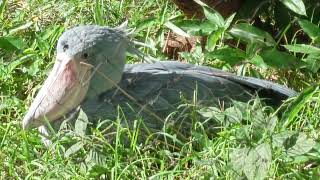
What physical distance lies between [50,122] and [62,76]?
7.3 inches

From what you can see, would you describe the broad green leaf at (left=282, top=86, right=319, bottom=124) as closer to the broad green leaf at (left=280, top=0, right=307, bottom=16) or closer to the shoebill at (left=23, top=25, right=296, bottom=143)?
the shoebill at (left=23, top=25, right=296, bottom=143)

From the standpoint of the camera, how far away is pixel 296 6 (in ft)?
13.0

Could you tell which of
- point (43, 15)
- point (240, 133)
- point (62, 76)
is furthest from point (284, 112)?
point (43, 15)

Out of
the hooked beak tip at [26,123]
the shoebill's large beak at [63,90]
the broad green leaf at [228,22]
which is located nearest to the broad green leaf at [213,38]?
the broad green leaf at [228,22]

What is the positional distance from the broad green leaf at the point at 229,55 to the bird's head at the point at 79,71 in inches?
19.7

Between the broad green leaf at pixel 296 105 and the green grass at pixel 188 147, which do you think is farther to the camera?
the broad green leaf at pixel 296 105

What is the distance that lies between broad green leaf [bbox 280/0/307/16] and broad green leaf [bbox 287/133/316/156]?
0.99 meters

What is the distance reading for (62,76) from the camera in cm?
362

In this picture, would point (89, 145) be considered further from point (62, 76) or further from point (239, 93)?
point (239, 93)

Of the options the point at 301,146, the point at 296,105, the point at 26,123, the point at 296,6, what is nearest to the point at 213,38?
the point at 296,6

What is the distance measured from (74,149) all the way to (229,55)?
1.04 meters

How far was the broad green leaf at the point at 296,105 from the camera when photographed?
340cm

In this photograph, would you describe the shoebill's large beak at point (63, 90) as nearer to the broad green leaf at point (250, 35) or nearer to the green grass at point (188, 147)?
the green grass at point (188, 147)

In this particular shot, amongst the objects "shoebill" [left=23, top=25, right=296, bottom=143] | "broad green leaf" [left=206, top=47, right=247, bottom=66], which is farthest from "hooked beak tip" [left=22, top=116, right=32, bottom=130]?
"broad green leaf" [left=206, top=47, right=247, bottom=66]
